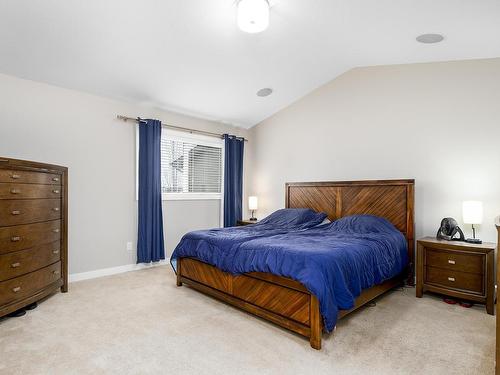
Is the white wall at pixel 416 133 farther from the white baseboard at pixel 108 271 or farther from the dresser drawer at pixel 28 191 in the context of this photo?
the dresser drawer at pixel 28 191

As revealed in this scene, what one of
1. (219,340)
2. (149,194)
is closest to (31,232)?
(149,194)

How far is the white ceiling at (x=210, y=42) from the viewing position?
269 centimetres

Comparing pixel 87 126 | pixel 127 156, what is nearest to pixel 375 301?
pixel 127 156

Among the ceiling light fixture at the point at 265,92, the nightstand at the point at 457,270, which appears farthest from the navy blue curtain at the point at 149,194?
the nightstand at the point at 457,270

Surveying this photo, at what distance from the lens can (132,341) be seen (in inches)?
91.3

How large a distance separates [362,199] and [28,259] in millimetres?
3822

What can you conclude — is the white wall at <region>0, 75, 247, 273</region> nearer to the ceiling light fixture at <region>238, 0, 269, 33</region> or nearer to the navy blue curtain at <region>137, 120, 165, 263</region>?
the navy blue curtain at <region>137, 120, 165, 263</region>

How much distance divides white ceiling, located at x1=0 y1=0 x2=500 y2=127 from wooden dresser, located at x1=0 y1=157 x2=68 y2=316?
3.84ft

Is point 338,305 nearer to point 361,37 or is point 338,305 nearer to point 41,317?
point 41,317

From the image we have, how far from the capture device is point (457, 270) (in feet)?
10.3

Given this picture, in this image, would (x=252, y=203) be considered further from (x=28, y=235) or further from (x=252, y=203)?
(x=28, y=235)

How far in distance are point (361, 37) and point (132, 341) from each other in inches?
142

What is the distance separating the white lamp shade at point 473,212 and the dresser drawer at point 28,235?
14.1ft

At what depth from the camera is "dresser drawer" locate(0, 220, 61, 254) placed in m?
2.66
